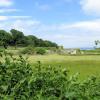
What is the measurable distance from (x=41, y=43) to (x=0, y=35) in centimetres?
9874

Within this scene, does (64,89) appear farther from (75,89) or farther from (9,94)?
(9,94)

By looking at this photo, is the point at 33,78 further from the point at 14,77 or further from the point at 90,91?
the point at 90,91

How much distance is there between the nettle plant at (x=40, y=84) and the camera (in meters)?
4.65

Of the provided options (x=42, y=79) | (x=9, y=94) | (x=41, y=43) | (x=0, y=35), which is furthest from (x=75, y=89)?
(x=41, y=43)

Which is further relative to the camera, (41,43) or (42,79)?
(41,43)

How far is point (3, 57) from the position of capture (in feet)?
17.4

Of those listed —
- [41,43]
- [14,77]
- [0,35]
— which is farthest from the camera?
[41,43]

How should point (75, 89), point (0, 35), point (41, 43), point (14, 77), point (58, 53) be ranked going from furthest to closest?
1. point (41, 43)
2. point (58, 53)
3. point (0, 35)
4. point (14, 77)
5. point (75, 89)

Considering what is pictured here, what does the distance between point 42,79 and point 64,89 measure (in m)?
0.31

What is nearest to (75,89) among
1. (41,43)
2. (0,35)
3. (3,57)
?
(3,57)

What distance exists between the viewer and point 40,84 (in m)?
4.90

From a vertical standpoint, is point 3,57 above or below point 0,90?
above

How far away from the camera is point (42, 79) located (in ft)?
16.1

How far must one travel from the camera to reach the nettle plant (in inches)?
183
